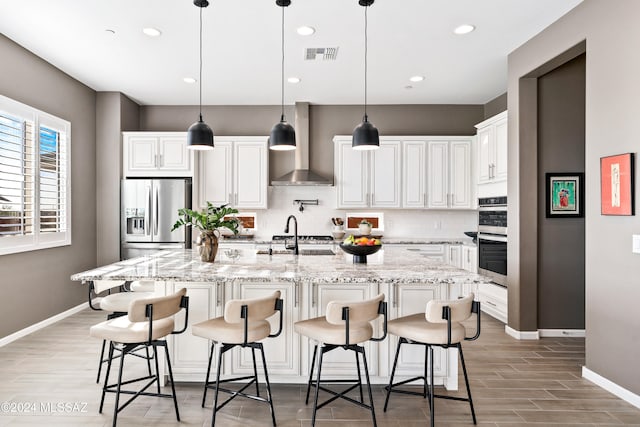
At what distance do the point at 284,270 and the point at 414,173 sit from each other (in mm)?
3651

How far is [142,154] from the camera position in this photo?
18.6 ft

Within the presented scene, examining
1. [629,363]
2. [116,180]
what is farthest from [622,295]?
[116,180]

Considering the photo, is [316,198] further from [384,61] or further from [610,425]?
[610,425]

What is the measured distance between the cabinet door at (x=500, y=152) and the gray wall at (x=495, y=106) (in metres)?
1.17

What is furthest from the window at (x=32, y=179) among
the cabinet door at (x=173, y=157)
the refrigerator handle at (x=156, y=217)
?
the cabinet door at (x=173, y=157)

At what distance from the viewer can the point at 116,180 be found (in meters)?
5.57

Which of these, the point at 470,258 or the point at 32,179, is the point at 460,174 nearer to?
the point at 470,258

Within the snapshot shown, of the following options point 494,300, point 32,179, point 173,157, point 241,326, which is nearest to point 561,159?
point 494,300

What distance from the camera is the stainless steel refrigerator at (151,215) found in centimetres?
546

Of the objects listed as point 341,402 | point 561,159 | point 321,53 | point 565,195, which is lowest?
point 341,402

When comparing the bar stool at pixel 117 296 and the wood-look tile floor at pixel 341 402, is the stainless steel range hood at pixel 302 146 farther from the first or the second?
the wood-look tile floor at pixel 341 402

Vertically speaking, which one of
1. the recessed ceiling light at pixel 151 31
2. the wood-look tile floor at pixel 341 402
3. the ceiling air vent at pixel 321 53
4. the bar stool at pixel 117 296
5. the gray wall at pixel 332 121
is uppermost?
the ceiling air vent at pixel 321 53

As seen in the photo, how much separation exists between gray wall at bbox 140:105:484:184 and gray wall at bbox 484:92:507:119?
0.10 meters

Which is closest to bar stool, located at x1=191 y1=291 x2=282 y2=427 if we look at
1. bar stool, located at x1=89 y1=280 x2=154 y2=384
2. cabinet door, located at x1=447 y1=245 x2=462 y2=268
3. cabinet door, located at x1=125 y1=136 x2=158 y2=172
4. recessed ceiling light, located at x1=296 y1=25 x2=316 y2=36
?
bar stool, located at x1=89 y1=280 x2=154 y2=384
